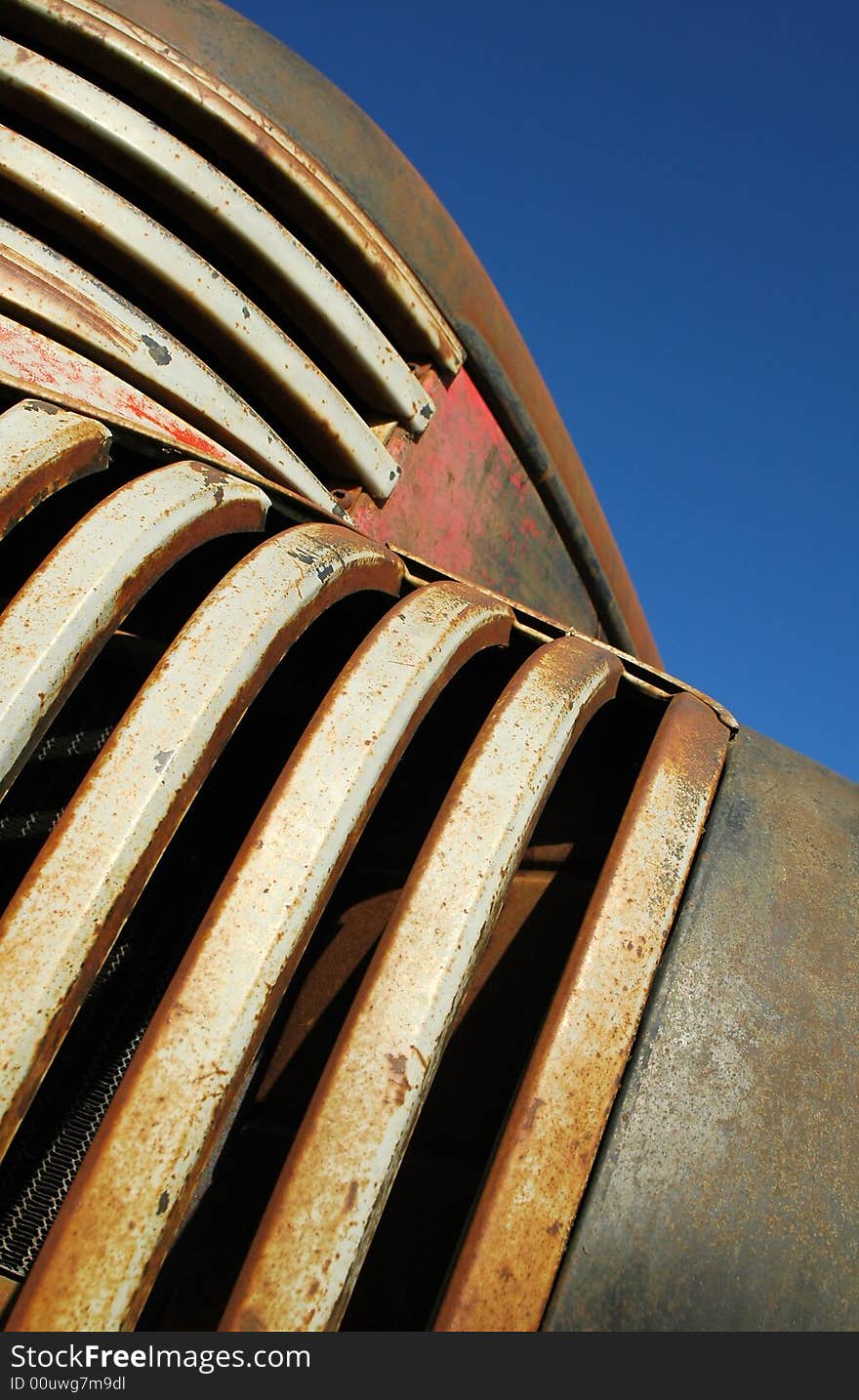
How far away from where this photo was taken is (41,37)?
2334 millimetres

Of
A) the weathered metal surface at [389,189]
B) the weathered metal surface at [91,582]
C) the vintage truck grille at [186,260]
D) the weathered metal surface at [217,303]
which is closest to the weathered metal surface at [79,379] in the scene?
the vintage truck grille at [186,260]

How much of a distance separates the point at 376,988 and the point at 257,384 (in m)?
1.72

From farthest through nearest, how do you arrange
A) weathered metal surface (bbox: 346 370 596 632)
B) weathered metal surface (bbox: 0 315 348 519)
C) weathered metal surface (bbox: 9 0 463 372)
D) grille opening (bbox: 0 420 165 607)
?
weathered metal surface (bbox: 346 370 596 632) < weathered metal surface (bbox: 9 0 463 372) < weathered metal surface (bbox: 0 315 348 519) < grille opening (bbox: 0 420 165 607)

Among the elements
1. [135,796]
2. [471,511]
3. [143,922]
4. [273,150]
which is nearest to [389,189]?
[273,150]

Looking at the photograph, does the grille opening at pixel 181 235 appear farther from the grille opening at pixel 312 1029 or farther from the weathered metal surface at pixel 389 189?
the grille opening at pixel 312 1029

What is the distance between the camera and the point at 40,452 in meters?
1.34

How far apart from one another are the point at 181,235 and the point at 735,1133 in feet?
6.89

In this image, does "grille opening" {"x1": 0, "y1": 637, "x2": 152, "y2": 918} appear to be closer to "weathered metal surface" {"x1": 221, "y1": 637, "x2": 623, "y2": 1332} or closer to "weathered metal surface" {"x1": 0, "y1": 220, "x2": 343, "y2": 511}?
"weathered metal surface" {"x1": 221, "y1": 637, "x2": 623, "y2": 1332}

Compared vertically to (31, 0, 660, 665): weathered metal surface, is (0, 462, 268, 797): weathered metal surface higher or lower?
lower

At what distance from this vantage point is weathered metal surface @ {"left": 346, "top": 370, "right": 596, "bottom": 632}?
9.04 ft

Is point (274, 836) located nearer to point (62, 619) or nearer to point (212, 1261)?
point (62, 619)

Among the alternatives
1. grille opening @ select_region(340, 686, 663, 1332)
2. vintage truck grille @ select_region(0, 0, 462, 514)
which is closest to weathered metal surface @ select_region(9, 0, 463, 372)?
vintage truck grille @ select_region(0, 0, 462, 514)

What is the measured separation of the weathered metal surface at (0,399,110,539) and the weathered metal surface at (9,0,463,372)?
51.0 inches
